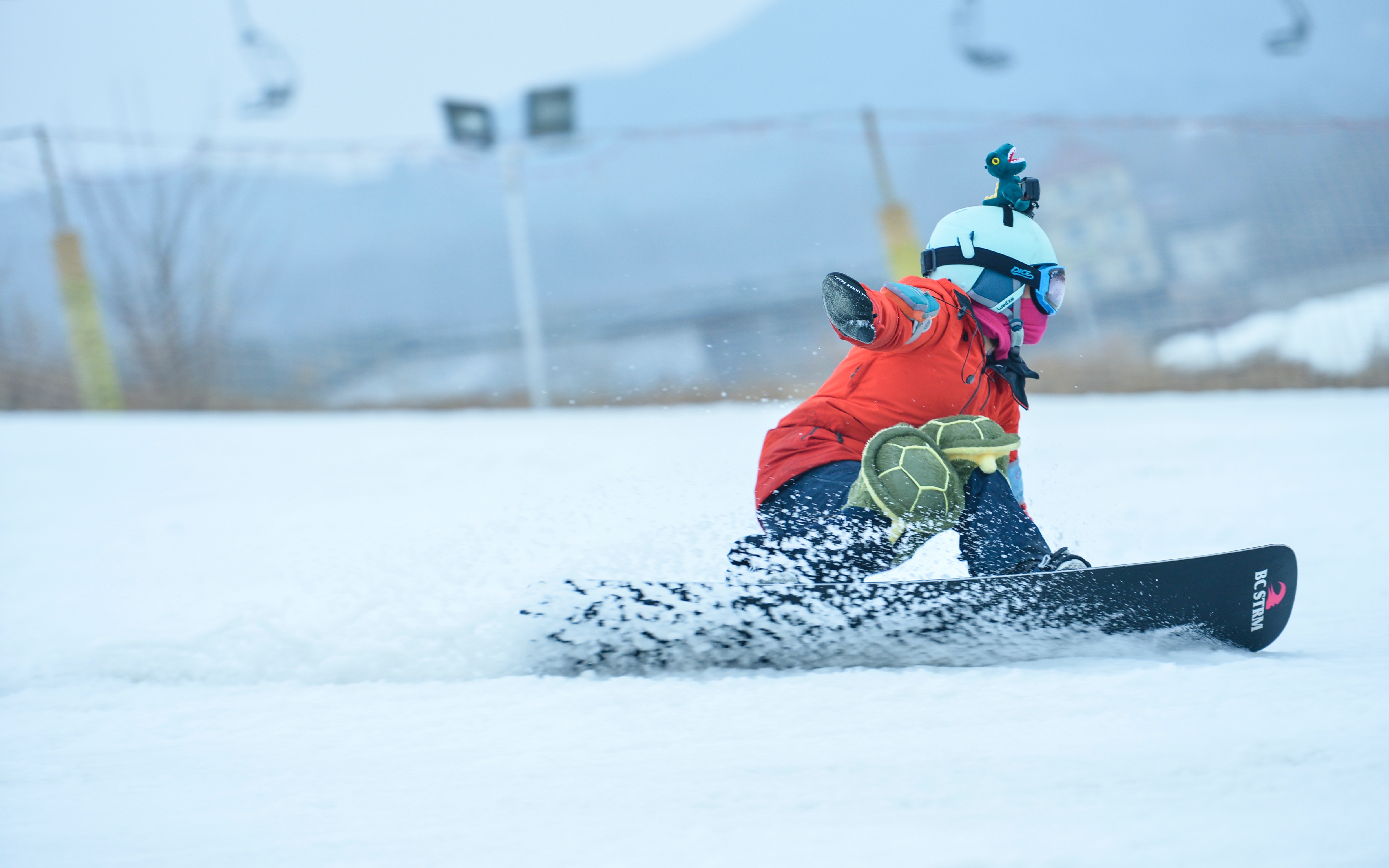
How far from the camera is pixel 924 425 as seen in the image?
2.42 m

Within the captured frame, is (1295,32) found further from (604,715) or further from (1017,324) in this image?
(604,715)

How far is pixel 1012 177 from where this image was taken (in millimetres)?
2506

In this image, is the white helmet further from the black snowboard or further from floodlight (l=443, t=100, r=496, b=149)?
floodlight (l=443, t=100, r=496, b=149)

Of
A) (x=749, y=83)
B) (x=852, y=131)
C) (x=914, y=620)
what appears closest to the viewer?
(x=914, y=620)

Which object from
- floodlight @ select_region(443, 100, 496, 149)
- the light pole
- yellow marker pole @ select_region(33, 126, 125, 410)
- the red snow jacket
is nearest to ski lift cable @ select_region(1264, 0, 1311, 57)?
the light pole

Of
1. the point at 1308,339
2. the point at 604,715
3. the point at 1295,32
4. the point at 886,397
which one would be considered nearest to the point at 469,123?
the point at 1308,339

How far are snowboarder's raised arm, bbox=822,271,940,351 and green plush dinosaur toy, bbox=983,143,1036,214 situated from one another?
362 mm

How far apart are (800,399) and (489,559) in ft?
3.41

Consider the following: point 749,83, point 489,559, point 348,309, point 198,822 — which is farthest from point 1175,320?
point 749,83

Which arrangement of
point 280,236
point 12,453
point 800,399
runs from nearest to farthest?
point 800,399
point 12,453
point 280,236

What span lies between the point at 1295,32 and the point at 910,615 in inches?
402

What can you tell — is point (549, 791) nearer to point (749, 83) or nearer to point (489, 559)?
point (489, 559)

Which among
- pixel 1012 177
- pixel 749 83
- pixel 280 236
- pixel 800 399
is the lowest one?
pixel 800 399

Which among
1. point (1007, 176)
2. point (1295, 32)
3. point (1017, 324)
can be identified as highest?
point (1295, 32)
